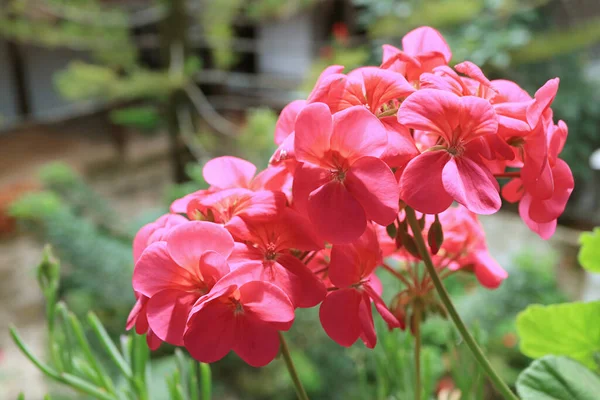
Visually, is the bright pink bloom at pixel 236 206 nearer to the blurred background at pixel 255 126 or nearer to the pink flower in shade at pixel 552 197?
the pink flower in shade at pixel 552 197

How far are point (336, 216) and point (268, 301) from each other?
3cm

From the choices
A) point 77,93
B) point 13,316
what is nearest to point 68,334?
point 77,93

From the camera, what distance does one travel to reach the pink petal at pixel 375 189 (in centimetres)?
16

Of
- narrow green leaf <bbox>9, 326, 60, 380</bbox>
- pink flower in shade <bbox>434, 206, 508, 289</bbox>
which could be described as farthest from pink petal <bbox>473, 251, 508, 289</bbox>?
narrow green leaf <bbox>9, 326, 60, 380</bbox>

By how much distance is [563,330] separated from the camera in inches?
9.2

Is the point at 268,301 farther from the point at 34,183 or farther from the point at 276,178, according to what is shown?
the point at 34,183

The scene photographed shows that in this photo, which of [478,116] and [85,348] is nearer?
[478,116]

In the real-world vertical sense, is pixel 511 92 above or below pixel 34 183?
above

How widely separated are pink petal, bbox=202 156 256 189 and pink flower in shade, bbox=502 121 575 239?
4.3 inches

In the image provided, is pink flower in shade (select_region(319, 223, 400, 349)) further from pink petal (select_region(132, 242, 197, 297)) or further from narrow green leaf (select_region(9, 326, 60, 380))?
narrow green leaf (select_region(9, 326, 60, 380))

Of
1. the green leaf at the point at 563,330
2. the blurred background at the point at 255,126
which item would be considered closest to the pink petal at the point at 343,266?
the green leaf at the point at 563,330

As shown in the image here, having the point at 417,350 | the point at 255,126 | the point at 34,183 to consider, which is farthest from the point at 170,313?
the point at 34,183

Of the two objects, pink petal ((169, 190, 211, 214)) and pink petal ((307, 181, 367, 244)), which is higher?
pink petal ((307, 181, 367, 244))

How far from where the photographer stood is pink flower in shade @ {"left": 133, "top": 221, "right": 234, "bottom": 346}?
17 cm
